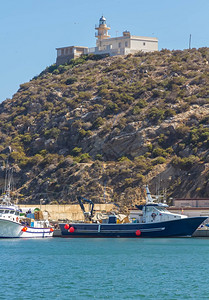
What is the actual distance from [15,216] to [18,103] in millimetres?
74970

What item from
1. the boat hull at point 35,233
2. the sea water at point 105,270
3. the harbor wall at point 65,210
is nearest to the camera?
the sea water at point 105,270

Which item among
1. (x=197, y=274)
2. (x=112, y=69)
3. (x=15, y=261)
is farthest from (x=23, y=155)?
(x=197, y=274)

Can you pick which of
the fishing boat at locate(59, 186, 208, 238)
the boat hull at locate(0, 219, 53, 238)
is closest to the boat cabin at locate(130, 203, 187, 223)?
the fishing boat at locate(59, 186, 208, 238)

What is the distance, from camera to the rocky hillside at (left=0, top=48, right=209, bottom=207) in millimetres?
99938

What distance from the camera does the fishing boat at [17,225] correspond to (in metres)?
75.7

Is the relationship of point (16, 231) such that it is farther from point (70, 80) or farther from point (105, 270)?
point (70, 80)

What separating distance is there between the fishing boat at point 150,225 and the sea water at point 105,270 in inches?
267

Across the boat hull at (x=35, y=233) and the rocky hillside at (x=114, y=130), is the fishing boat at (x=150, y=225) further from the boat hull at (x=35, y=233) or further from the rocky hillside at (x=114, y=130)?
the rocky hillside at (x=114, y=130)

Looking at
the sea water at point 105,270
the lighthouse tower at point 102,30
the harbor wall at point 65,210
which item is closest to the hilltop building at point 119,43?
the lighthouse tower at point 102,30

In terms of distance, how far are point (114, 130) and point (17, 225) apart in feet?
133

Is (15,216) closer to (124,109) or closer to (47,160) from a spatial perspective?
(47,160)

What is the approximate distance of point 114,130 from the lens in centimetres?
11269

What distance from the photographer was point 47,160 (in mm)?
114812

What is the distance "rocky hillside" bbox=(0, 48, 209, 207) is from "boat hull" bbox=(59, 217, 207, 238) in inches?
551
